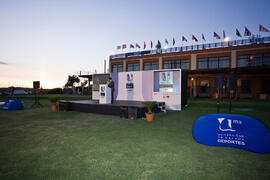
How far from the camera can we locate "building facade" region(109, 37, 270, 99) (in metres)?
19.2

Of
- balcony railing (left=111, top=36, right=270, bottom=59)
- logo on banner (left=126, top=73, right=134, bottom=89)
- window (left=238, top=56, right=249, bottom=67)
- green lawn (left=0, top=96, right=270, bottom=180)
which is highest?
balcony railing (left=111, top=36, right=270, bottom=59)

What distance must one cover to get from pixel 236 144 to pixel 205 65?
23.5 metres

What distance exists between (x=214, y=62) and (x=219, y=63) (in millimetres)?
721

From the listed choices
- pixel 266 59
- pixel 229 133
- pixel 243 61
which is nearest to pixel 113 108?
pixel 229 133

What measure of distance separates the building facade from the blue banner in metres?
16.1

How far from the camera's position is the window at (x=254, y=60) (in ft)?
66.8

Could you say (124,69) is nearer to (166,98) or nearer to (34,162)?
(166,98)

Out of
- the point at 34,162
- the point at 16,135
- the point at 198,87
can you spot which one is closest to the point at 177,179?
the point at 34,162

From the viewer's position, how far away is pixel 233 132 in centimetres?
302

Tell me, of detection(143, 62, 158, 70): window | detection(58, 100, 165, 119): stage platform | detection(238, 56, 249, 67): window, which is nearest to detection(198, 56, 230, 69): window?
detection(238, 56, 249, 67): window

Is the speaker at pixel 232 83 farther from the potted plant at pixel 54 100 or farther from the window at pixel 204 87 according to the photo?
the window at pixel 204 87

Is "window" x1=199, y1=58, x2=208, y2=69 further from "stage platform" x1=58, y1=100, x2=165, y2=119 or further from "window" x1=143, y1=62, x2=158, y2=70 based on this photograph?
"stage platform" x1=58, y1=100, x2=165, y2=119

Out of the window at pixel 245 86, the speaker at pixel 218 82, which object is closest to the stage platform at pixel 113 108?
the speaker at pixel 218 82

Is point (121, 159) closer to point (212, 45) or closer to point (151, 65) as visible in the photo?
point (212, 45)
